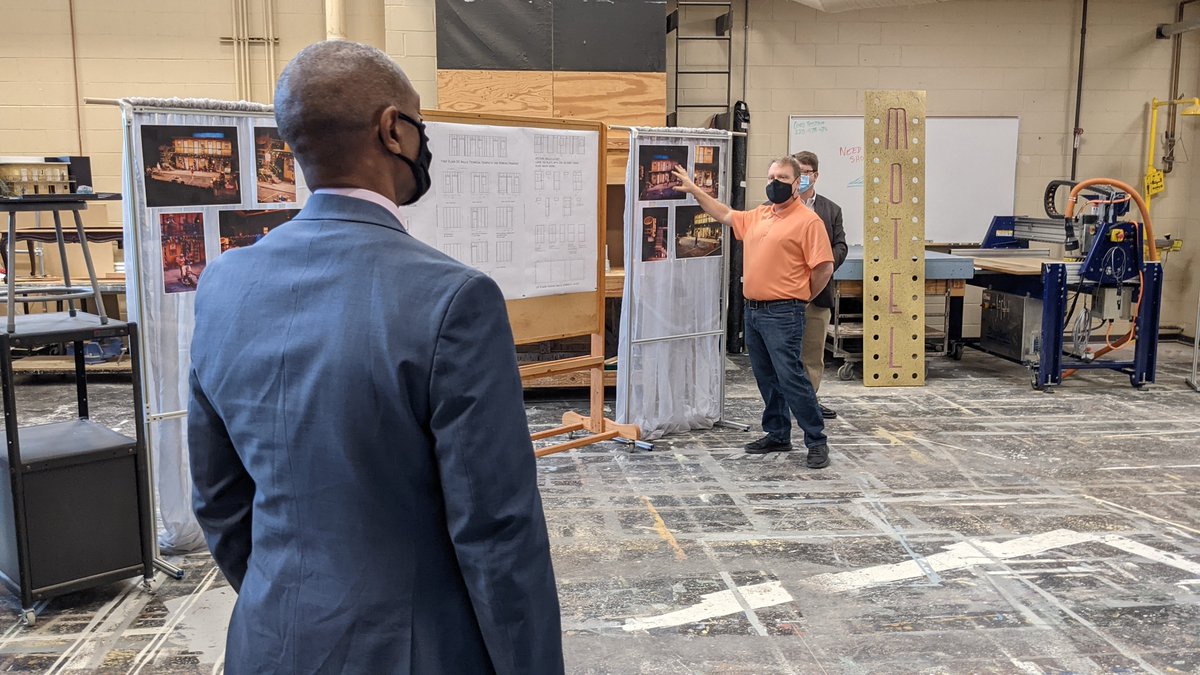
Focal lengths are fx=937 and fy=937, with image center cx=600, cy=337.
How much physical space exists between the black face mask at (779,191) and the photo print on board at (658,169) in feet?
2.36

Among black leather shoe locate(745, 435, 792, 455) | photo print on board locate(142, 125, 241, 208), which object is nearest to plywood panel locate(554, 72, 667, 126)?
black leather shoe locate(745, 435, 792, 455)

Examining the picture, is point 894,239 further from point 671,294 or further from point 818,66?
point 671,294

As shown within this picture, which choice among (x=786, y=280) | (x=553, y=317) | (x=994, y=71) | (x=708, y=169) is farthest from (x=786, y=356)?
(x=994, y=71)

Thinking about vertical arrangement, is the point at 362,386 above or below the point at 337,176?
below

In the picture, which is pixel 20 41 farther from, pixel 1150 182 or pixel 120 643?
pixel 1150 182

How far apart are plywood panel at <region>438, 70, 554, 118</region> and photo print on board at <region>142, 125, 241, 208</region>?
3.32 meters

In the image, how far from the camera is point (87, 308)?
7.46m

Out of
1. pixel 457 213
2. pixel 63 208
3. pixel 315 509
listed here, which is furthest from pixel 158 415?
pixel 315 509

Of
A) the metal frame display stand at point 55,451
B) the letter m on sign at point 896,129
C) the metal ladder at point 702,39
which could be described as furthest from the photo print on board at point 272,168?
the metal ladder at point 702,39

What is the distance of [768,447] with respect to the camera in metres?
5.14

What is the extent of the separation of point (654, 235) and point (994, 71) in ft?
15.9

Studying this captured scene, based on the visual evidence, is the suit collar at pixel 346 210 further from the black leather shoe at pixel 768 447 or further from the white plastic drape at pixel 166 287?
the black leather shoe at pixel 768 447

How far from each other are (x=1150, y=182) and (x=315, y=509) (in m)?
9.19

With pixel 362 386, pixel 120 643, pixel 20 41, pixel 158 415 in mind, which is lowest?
pixel 120 643
